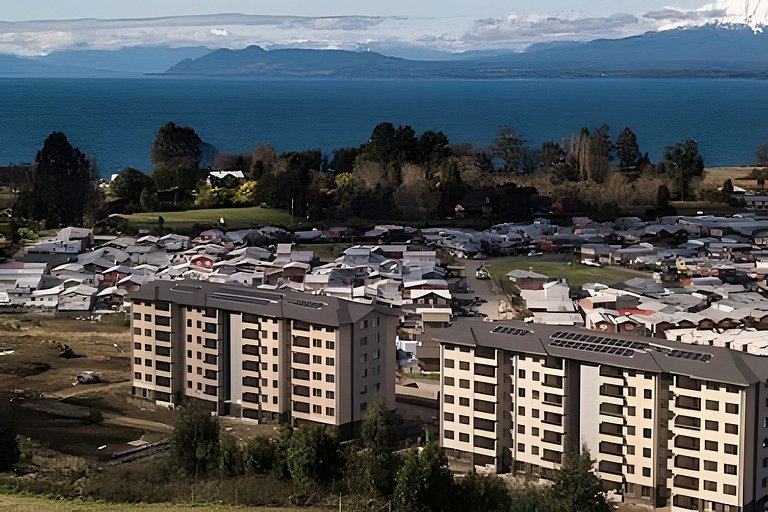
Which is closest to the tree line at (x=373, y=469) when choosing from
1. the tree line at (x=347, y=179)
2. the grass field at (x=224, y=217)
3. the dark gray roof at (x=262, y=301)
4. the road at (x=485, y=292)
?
the dark gray roof at (x=262, y=301)

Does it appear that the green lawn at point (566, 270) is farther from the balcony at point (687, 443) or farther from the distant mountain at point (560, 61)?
the distant mountain at point (560, 61)

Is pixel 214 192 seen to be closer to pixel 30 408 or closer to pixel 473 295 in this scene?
pixel 473 295

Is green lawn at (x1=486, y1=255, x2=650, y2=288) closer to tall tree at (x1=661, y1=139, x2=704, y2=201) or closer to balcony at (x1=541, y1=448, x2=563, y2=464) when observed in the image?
tall tree at (x1=661, y1=139, x2=704, y2=201)

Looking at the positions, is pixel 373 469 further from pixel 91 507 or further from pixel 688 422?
pixel 688 422

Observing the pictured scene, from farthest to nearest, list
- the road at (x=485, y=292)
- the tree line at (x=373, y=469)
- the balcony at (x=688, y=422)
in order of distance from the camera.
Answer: the road at (x=485, y=292) < the balcony at (x=688, y=422) < the tree line at (x=373, y=469)

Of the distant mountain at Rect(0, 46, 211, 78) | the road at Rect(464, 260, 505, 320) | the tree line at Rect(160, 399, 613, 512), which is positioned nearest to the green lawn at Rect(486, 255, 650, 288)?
the road at Rect(464, 260, 505, 320)

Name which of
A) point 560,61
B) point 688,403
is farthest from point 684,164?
point 560,61
